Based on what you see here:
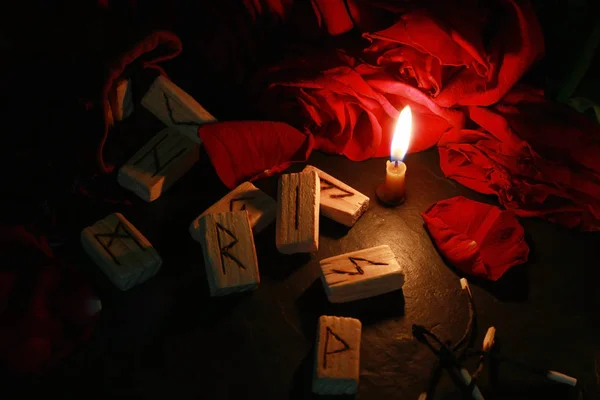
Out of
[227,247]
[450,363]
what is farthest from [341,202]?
[450,363]

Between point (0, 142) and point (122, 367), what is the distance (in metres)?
0.82

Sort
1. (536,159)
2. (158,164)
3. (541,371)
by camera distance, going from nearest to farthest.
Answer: (541,371) < (536,159) < (158,164)

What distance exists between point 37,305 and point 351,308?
0.94 meters

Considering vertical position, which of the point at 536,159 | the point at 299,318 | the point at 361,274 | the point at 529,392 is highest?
the point at 536,159

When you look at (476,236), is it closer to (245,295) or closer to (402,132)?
(402,132)

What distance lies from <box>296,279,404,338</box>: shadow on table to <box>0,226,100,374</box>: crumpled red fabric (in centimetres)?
65

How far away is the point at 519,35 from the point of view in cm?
189

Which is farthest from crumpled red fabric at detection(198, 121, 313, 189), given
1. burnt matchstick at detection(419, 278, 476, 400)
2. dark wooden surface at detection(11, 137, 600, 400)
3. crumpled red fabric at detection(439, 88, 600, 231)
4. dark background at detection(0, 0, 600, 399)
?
burnt matchstick at detection(419, 278, 476, 400)

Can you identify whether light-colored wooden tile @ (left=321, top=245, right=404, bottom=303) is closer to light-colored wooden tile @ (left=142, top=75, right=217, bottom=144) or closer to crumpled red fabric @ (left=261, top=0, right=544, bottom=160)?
crumpled red fabric @ (left=261, top=0, right=544, bottom=160)

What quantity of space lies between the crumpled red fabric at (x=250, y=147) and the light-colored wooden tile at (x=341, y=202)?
21cm

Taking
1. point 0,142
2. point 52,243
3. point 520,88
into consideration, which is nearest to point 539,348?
point 520,88

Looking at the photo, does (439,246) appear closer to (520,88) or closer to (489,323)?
(489,323)

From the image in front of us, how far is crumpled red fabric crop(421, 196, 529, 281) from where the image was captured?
185 centimetres

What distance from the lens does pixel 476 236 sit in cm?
192
